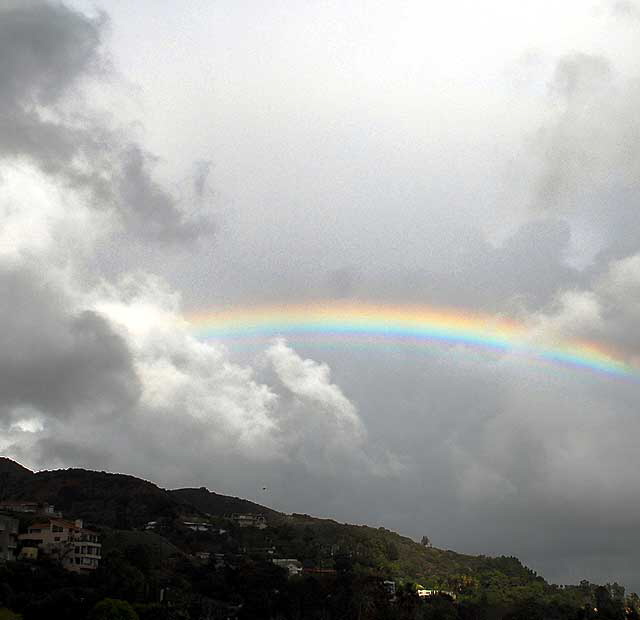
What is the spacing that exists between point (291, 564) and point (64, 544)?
63.6 metres

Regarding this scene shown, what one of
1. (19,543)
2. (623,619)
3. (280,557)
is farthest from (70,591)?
(280,557)

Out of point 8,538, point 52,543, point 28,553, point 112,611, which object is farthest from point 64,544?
point 112,611

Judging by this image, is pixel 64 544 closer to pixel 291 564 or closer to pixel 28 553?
pixel 28 553

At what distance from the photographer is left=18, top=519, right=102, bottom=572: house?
127 meters

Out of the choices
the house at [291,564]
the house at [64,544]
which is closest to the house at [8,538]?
the house at [64,544]

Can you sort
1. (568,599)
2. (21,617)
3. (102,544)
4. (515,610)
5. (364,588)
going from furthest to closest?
(568,599) < (515,610) < (102,544) < (364,588) < (21,617)

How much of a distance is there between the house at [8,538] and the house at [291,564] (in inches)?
2192

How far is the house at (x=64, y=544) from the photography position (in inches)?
4995

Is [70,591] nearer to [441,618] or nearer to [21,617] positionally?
[21,617]

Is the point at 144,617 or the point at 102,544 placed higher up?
the point at 102,544

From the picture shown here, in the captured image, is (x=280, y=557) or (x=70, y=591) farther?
(x=280, y=557)

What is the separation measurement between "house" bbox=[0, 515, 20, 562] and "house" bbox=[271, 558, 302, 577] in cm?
5568

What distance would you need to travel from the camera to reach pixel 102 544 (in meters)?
145

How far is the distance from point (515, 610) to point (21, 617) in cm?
10356
